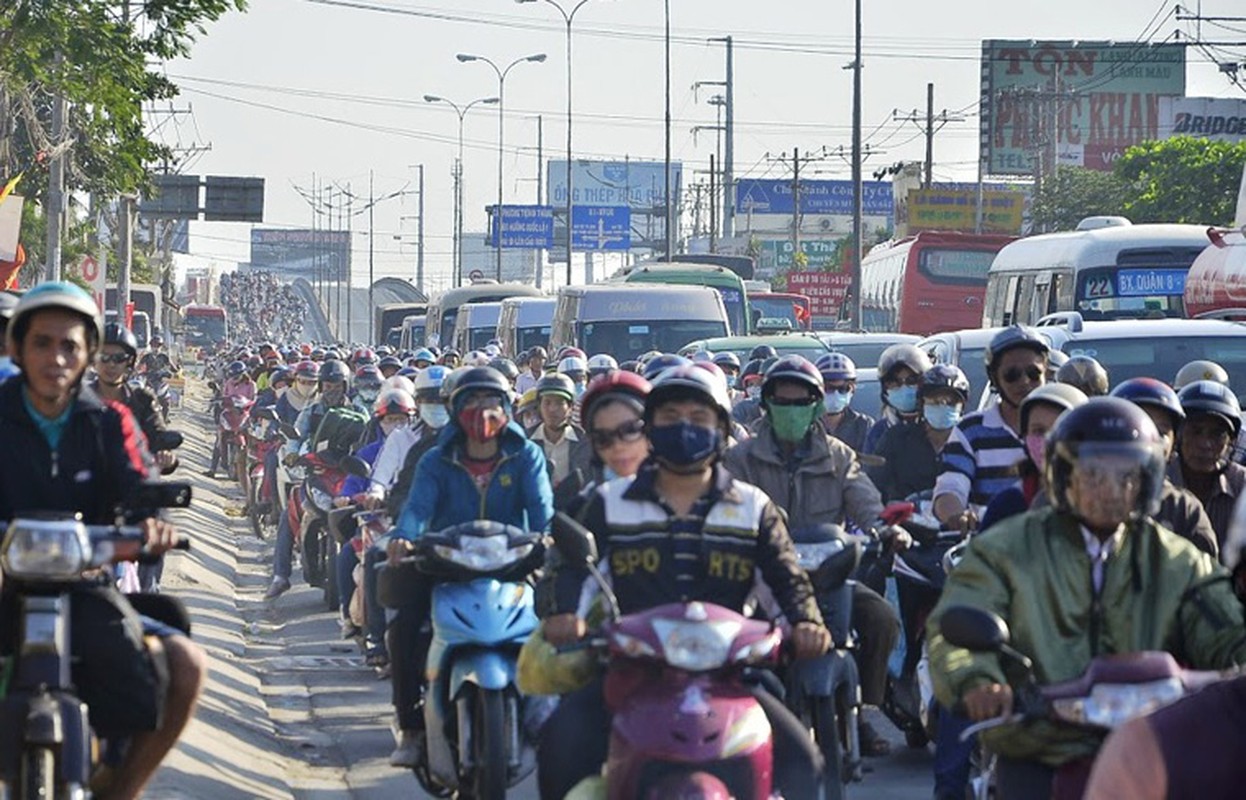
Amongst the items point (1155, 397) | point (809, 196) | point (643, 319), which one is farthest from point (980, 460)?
point (809, 196)

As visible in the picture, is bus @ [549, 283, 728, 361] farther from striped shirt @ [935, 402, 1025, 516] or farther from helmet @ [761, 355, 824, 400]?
helmet @ [761, 355, 824, 400]

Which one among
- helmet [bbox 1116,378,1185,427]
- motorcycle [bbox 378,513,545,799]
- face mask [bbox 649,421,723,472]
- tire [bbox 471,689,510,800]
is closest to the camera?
face mask [bbox 649,421,723,472]

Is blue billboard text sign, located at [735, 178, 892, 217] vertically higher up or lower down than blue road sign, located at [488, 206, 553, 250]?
higher up

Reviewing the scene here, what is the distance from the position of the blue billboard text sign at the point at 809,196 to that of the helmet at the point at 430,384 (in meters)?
91.9

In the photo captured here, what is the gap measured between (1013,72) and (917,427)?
85634 millimetres

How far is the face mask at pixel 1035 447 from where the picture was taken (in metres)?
8.38

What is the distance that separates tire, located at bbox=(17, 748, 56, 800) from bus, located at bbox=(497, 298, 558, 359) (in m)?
31.7

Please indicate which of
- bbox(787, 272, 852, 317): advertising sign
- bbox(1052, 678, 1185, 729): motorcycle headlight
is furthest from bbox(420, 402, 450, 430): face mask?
bbox(787, 272, 852, 317): advertising sign

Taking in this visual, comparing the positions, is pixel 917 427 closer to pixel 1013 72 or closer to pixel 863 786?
pixel 863 786

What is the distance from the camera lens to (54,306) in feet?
23.2

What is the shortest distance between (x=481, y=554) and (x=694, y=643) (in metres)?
2.88

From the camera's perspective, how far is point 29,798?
21.5 ft

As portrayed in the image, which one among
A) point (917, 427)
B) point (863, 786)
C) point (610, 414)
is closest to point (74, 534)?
point (610, 414)

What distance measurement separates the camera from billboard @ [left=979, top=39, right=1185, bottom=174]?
313 ft
